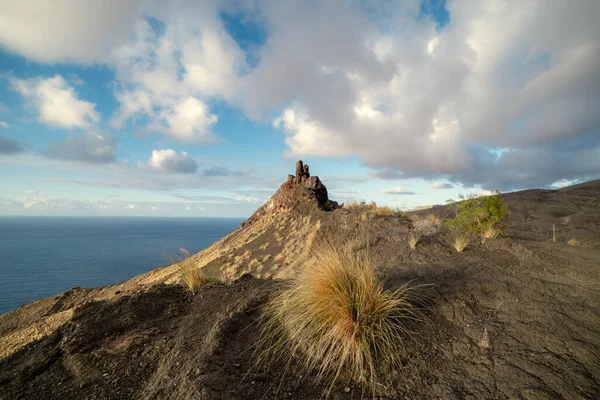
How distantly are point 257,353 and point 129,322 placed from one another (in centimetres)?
217

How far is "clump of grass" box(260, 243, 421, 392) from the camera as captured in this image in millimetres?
2939

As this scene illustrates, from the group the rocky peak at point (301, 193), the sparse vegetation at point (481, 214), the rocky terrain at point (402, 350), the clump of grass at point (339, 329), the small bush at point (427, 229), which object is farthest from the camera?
the rocky peak at point (301, 193)

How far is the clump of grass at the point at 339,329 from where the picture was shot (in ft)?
9.64

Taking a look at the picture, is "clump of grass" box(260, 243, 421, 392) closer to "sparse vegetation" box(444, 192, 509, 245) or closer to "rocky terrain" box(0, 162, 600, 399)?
"rocky terrain" box(0, 162, 600, 399)

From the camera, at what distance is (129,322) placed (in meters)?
4.07

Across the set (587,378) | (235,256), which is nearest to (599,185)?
(235,256)

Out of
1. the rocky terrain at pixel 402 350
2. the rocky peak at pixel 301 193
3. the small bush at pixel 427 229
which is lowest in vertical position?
the rocky terrain at pixel 402 350

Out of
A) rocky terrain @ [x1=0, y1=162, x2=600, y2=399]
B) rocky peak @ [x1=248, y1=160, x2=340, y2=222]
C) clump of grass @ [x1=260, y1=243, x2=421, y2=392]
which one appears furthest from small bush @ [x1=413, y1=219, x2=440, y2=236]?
rocky peak @ [x1=248, y1=160, x2=340, y2=222]

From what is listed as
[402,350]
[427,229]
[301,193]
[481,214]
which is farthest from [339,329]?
[301,193]

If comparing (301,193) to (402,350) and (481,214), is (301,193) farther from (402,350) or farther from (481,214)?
(402,350)

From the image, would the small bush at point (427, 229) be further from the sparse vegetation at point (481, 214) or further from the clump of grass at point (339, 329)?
the clump of grass at point (339, 329)

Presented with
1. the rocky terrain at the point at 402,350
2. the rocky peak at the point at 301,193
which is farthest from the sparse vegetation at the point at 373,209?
the rocky terrain at the point at 402,350

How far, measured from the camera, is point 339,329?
10.3ft

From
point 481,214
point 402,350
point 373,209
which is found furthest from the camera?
point 373,209
